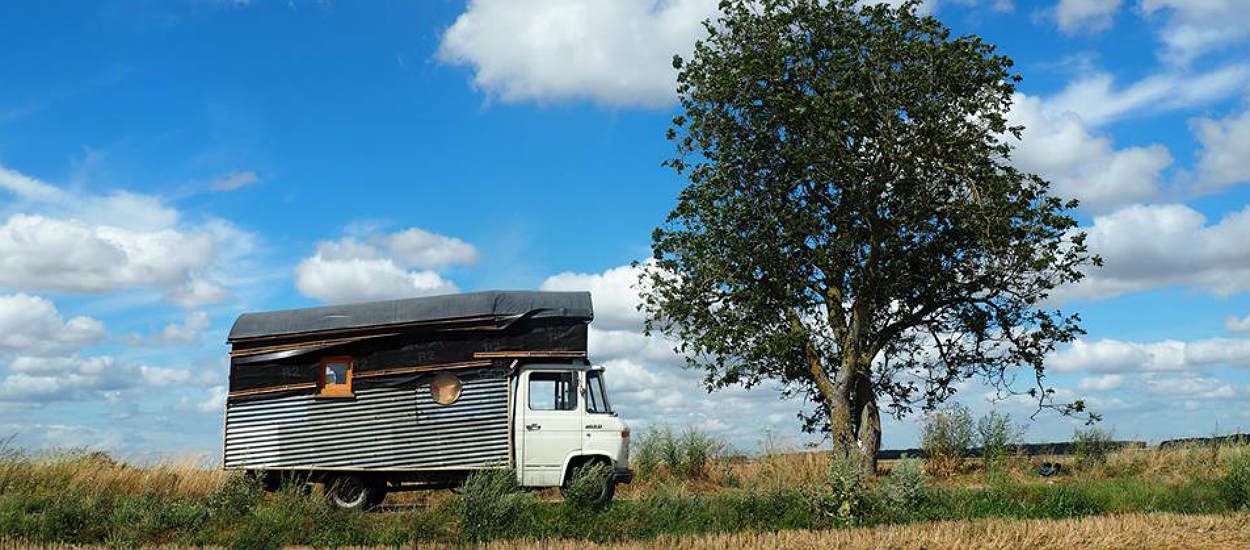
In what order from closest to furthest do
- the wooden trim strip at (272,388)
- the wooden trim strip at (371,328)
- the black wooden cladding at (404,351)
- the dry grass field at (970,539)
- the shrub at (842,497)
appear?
1. the dry grass field at (970,539)
2. the shrub at (842,497)
3. the black wooden cladding at (404,351)
4. the wooden trim strip at (371,328)
5. the wooden trim strip at (272,388)

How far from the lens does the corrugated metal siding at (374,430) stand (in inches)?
738

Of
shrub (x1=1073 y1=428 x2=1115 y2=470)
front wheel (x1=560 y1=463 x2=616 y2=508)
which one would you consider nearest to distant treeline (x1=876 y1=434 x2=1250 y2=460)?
shrub (x1=1073 y1=428 x2=1115 y2=470)

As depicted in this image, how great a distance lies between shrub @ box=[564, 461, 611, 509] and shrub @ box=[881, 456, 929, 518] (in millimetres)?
4397

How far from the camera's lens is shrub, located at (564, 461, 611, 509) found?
16.1m

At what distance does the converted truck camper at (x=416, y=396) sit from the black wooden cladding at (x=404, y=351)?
0.7 inches

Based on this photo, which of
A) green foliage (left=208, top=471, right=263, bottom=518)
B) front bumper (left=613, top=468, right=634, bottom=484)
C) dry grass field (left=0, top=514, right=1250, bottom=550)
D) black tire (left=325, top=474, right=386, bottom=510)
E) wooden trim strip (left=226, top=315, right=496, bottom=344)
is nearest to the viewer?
dry grass field (left=0, top=514, right=1250, bottom=550)

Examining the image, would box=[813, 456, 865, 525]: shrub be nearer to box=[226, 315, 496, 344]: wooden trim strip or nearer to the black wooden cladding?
the black wooden cladding

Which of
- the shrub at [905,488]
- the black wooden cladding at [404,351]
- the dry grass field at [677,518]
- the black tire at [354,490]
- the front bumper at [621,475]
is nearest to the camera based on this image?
the dry grass field at [677,518]

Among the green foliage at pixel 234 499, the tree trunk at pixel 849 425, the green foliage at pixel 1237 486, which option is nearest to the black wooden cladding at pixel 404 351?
the green foliage at pixel 234 499

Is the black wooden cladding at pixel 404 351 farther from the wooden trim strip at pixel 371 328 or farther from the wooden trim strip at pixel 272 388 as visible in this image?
the wooden trim strip at pixel 371 328

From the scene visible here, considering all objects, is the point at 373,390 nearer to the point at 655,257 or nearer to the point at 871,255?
the point at 655,257

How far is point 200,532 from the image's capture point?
14.9 m

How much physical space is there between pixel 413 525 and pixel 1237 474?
1403 centimetres

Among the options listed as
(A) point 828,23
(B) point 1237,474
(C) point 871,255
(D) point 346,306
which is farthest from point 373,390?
(B) point 1237,474
